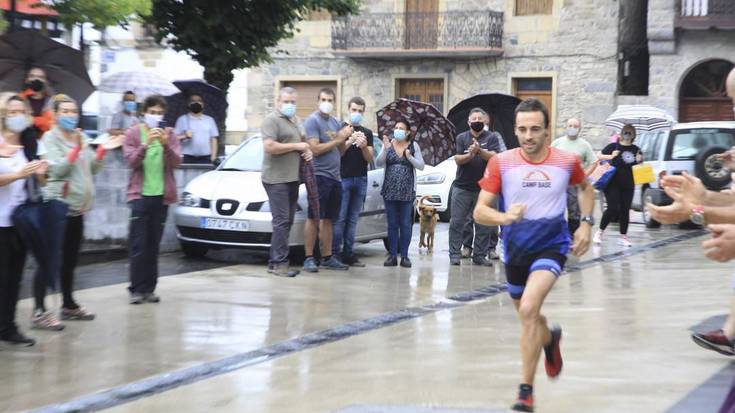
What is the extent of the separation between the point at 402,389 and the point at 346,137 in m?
6.11

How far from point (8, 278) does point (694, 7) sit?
25.8 m

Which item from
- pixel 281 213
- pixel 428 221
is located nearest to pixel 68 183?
pixel 281 213

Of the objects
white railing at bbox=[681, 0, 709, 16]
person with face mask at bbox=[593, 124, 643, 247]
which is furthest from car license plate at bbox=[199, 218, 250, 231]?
white railing at bbox=[681, 0, 709, 16]

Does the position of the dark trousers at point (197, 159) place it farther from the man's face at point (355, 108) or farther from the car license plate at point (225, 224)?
the man's face at point (355, 108)

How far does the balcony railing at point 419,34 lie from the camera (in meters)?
32.2

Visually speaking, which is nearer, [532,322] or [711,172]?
[532,322]

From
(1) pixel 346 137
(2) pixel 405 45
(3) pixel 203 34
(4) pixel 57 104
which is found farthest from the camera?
(2) pixel 405 45

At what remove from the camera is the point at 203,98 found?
17281mm

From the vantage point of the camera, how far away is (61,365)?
7629mm

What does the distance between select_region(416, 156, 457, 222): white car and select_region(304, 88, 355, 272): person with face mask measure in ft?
27.1

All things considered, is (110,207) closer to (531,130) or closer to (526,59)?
(531,130)

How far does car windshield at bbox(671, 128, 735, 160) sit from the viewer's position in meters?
19.5

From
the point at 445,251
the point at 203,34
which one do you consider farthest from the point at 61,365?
the point at 203,34

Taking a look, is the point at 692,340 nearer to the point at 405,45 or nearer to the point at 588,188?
the point at 588,188
